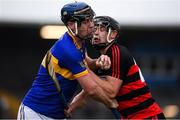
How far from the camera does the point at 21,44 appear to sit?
21.5 m

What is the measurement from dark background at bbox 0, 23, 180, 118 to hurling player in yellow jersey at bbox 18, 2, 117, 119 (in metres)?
12.4

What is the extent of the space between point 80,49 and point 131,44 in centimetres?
1360

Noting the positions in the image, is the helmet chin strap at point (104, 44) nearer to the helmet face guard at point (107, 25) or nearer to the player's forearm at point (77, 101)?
the helmet face guard at point (107, 25)

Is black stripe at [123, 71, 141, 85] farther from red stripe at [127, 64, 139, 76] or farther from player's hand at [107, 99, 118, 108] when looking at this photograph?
player's hand at [107, 99, 118, 108]

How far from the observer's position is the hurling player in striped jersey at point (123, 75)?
7570 mm

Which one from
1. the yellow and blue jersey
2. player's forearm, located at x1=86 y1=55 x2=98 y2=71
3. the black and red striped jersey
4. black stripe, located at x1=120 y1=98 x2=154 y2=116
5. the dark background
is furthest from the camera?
the dark background

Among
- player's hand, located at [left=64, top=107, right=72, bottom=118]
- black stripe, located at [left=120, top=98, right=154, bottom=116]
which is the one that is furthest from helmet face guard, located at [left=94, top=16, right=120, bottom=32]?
player's hand, located at [left=64, top=107, right=72, bottom=118]

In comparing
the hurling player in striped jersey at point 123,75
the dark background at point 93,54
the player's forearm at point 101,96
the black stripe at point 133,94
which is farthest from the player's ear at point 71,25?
the dark background at point 93,54

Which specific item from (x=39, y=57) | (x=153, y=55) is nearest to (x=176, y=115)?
(x=153, y=55)

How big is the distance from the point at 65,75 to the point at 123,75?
61 centimetres

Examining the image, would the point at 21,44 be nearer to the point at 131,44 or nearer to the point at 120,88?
the point at 131,44

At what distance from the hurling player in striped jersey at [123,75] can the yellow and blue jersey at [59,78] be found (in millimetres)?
173

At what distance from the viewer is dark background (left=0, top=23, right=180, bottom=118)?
67.5 feet

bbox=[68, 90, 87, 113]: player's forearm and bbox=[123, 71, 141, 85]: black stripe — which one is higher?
bbox=[123, 71, 141, 85]: black stripe
